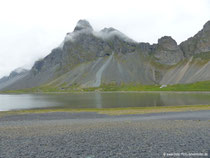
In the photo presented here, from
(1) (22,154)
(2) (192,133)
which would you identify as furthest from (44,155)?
(2) (192,133)

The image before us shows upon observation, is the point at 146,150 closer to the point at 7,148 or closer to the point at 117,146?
the point at 117,146

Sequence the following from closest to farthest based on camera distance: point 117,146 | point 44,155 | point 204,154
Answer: point 204,154, point 44,155, point 117,146

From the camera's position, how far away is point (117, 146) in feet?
61.2

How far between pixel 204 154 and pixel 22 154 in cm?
1659

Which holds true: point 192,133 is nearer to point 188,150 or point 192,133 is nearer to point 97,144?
point 188,150

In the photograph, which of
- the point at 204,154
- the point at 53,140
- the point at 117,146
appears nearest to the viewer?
the point at 204,154

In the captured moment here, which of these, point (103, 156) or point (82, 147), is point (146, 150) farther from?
point (82, 147)

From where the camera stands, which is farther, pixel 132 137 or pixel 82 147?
pixel 132 137

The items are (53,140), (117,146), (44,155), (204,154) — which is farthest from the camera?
(53,140)

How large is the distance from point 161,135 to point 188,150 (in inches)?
242

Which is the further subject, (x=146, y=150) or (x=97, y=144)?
(x=97, y=144)

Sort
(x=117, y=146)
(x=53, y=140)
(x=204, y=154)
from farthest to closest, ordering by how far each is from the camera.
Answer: (x=53, y=140), (x=117, y=146), (x=204, y=154)

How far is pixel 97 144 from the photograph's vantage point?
19.5 meters

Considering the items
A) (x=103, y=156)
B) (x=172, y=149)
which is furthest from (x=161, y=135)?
(x=103, y=156)
